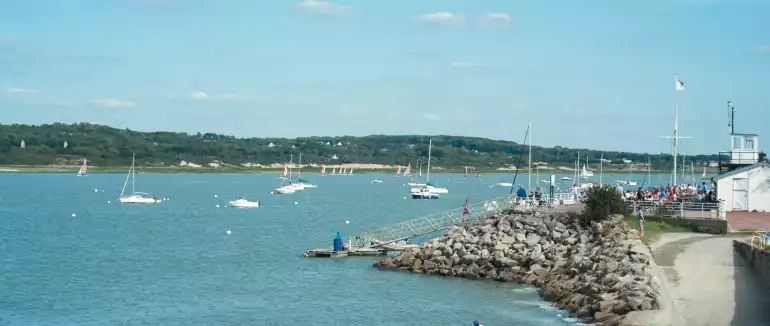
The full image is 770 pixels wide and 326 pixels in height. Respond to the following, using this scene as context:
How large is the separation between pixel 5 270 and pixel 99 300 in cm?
1120

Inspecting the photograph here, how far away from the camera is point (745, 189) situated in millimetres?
46438

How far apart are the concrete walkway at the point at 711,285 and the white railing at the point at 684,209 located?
4315mm

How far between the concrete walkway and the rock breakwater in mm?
813

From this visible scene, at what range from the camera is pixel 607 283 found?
102ft

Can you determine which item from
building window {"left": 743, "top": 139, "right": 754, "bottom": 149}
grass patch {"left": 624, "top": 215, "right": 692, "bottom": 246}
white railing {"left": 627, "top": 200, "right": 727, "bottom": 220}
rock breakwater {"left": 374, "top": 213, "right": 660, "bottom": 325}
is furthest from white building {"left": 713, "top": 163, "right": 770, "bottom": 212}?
rock breakwater {"left": 374, "top": 213, "right": 660, "bottom": 325}

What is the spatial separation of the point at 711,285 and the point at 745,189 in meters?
18.0

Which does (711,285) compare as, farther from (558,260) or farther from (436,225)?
(436,225)

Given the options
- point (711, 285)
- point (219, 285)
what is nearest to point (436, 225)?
point (219, 285)

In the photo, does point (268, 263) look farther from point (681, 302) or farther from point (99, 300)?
point (681, 302)

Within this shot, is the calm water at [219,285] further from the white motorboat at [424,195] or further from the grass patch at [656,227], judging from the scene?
the white motorboat at [424,195]

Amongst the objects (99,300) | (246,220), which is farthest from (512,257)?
(246,220)

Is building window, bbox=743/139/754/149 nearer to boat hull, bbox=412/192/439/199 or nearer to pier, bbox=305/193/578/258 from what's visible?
pier, bbox=305/193/578/258

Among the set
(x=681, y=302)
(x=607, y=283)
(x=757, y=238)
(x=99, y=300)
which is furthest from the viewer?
(x=99, y=300)

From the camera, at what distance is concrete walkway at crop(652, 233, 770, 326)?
26750 millimetres
